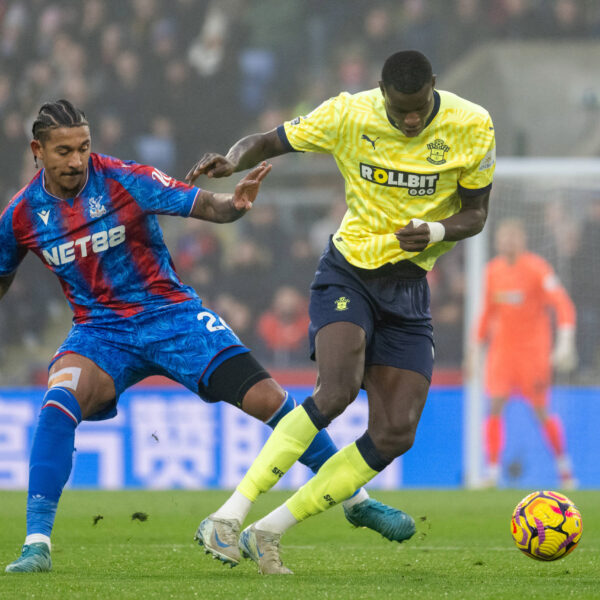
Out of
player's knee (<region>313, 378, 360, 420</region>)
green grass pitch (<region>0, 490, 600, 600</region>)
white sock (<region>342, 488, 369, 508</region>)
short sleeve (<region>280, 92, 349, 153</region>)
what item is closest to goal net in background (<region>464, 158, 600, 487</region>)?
green grass pitch (<region>0, 490, 600, 600</region>)

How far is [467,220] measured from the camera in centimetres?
533

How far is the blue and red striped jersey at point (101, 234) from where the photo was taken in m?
5.50

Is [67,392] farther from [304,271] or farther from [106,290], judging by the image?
[304,271]

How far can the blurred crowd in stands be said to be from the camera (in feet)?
57.6

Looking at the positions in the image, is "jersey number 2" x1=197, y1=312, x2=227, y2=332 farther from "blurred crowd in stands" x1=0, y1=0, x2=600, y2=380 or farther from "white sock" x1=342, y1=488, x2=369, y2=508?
"blurred crowd in stands" x1=0, y1=0, x2=600, y2=380

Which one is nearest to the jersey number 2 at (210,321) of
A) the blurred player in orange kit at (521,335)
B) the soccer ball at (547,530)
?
the soccer ball at (547,530)

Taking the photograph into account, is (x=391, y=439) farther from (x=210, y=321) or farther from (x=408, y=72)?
(x=408, y=72)

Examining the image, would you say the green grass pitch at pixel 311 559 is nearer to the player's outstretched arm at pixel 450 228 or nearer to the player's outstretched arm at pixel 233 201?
the player's outstretched arm at pixel 450 228

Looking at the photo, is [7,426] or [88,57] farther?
[88,57]

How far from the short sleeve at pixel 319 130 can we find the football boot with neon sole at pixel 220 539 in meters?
1.68

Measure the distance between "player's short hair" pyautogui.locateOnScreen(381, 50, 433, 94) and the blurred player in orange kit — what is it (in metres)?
7.86

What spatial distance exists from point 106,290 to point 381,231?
49.6 inches

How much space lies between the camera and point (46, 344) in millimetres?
15641

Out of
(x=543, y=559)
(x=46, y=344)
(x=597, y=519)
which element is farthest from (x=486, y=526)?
(x=46, y=344)
